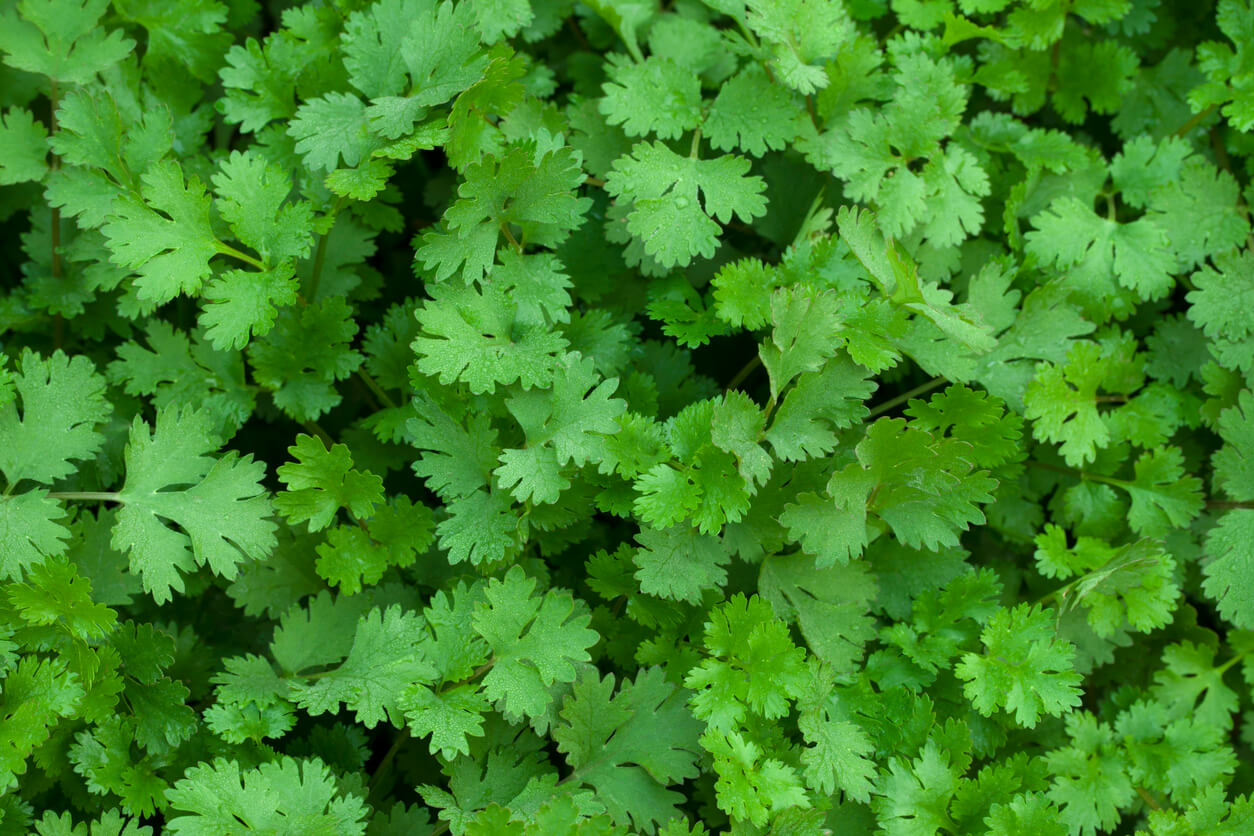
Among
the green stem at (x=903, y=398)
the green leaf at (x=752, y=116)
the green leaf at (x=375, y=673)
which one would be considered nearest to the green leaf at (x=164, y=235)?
the green leaf at (x=375, y=673)

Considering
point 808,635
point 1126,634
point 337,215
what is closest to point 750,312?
point 808,635

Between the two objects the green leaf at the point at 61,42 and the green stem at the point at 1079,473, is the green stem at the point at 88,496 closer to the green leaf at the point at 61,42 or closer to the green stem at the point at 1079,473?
the green leaf at the point at 61,42

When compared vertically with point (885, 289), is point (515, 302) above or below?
below

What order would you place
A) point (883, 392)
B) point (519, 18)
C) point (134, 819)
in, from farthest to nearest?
point (883, 392) → point (519, 18) → point (134, 819)

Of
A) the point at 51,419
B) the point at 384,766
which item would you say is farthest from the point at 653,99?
the point at 384,766

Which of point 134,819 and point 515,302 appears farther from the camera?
point 515,302

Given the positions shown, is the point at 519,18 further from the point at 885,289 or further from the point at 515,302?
the point at 885,289

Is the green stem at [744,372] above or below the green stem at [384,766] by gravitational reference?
above

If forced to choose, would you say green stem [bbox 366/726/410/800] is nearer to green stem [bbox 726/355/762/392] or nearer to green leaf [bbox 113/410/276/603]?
green leaf [bbox 113/410/276/603]

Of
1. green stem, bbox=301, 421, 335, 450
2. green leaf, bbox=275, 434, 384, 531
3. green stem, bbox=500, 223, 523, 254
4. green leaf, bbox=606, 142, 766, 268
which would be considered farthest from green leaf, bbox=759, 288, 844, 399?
green stem, bbox=301, 421, 335, 450
